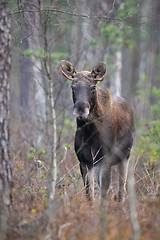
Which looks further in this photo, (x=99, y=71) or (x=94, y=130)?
(x=99, y=71)

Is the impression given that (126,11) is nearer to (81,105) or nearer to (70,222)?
(81,105)

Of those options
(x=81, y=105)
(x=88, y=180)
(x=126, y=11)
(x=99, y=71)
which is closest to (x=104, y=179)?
(x=88, y=180)

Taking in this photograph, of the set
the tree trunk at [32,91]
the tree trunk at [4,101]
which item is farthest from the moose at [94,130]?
the tree trunk at [32,91]

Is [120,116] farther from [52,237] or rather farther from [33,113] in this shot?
[33,113]

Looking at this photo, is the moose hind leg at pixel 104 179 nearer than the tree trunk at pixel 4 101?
No

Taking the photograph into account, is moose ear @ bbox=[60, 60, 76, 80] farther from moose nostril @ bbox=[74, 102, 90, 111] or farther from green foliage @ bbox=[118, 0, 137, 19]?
green foliage @ bbox=[118, 0, 137, 19]

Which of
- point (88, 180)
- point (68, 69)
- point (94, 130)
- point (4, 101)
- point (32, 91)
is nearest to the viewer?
point (4, 101)

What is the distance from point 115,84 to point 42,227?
1219cm

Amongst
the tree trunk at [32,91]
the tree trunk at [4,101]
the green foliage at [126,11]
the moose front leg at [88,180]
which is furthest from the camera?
the tree trunk at [32,91]

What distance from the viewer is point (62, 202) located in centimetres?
513

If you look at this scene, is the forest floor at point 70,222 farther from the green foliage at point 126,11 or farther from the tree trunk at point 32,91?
the tree trunk at point 32,91

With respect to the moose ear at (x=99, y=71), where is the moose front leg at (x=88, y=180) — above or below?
below

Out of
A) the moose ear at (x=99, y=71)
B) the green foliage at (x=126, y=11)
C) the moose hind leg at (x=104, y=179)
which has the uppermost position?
the green foliage at (x=126, y=11)

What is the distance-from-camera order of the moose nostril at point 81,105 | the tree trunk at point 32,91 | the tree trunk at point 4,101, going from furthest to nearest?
the tree trunk at point 32,91
the moose nostril at point 81,105
the tree trunk at point 4,101
